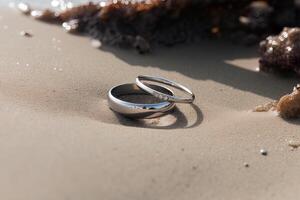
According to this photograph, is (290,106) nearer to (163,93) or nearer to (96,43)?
(163,93)

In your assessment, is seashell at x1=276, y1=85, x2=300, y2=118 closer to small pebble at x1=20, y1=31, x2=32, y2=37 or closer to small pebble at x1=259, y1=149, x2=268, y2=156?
small pebble at x1=259, y1=149, x2=268, y2=156

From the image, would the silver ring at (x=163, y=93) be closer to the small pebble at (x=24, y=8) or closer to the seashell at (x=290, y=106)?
the seashell at (x=290, y=106)

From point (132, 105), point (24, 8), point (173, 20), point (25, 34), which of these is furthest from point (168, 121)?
point (24, 8)

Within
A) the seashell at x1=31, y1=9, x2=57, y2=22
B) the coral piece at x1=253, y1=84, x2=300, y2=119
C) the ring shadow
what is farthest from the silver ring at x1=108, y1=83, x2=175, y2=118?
the seashell at x1=31, y1=9, x2=57, y2=22

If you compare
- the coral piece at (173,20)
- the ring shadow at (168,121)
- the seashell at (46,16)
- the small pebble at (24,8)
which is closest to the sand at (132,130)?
the ring shadow at (168,121)

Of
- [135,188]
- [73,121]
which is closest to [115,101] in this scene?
[73,121]

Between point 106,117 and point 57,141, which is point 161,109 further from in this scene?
point 57,141
